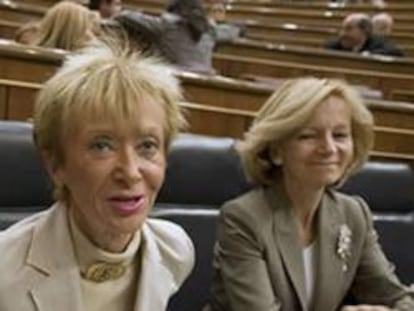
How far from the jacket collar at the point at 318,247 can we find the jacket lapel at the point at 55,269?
577 mm

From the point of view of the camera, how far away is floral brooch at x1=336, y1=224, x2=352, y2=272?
1632mm

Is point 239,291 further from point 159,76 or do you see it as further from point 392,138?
point 392,138

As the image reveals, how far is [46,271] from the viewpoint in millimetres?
1088

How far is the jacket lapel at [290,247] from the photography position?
1.58 meters

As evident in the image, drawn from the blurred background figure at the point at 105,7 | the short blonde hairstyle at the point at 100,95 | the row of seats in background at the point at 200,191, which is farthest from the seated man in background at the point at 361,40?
the short blonde hairstyle at the point at 100,95

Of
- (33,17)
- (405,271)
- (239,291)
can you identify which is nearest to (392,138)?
(405,271)

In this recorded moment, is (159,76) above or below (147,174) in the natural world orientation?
above

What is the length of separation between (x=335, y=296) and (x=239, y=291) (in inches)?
8.5

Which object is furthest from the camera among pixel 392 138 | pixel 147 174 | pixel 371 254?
pixel 392 138

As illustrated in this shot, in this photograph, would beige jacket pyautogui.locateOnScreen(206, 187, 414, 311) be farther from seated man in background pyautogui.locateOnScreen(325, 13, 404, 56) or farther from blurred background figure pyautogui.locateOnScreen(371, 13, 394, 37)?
blurred background figure pyautogui.locateOnScreen(371, 13, 394, 37)

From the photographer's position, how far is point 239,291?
153cm

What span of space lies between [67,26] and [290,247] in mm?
1928

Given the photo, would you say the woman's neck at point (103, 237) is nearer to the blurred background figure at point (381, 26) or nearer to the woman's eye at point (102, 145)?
the woman's eye at point (102, 145)

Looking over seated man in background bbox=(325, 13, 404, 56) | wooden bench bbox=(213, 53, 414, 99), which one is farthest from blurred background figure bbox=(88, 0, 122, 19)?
seated man in background bbox=(325, 13, 404, 56)
